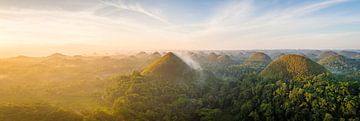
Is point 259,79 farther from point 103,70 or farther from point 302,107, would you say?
point 103,70

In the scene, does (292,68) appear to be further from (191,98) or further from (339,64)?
(339,64)

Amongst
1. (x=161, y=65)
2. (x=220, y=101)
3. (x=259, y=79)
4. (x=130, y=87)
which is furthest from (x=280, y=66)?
(x=130, y=87)

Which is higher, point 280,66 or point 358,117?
point 280,66

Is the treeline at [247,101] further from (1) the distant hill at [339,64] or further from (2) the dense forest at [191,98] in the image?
(1) the distant hill at [339,64]

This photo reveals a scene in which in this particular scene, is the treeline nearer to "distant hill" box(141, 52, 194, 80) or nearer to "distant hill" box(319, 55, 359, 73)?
"distant hill" box(141, 52, 194, 80)

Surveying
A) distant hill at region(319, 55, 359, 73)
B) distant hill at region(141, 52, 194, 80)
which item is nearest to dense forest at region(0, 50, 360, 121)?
distant hill at region(141, 52, 194, 80)

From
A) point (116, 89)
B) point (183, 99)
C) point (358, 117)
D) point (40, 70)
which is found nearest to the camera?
point (358, 117)
